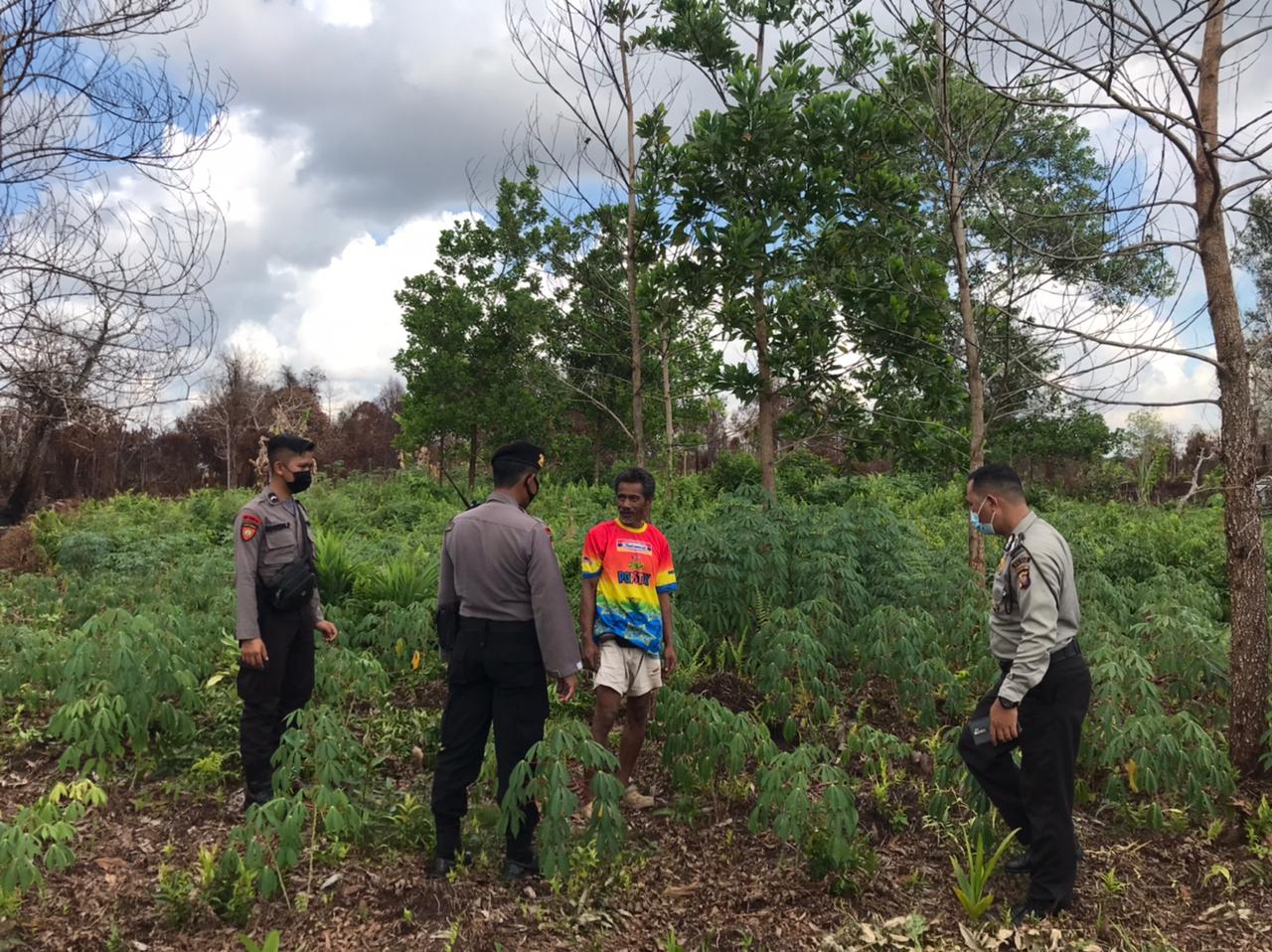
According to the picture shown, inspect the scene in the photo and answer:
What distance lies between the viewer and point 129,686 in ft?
12.7

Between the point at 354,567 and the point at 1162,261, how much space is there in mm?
14702

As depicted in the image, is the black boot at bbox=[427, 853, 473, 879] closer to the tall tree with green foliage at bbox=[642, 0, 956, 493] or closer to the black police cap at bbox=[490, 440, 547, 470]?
the black police cap at bbox=[490, 440, 547, 470]

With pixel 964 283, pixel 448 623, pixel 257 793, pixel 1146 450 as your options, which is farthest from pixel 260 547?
pixel 1146 450

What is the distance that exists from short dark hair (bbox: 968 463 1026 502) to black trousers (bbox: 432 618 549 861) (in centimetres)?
190

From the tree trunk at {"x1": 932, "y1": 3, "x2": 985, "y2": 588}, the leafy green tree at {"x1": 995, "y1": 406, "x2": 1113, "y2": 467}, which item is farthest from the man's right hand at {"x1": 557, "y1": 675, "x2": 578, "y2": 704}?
the leafy green tree at {"x1": 995, "y1": 406, "x2": 1113, "y2": 467}

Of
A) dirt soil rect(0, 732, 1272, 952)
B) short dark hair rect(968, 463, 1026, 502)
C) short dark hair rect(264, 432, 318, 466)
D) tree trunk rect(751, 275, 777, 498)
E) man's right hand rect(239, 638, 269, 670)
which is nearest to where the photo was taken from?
dirt soil rect(0, 732, 1272, 952)

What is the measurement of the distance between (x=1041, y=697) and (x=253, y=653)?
3.24 m

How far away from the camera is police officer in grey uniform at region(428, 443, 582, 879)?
3.28m

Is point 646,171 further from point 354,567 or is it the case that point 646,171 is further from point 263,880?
point 263,880

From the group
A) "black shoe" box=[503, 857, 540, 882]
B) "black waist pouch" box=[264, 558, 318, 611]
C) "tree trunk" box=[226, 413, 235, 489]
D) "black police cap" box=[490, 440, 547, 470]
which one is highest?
"tree trunk" box=[226, 413, 235, 489]

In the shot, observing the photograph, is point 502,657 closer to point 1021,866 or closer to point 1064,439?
point 1021,866

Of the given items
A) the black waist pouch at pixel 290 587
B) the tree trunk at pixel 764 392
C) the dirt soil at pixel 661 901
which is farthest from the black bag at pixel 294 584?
the tree trunk at pixel 764 392

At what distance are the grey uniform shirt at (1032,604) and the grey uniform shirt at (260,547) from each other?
3098 mm

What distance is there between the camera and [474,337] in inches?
635
